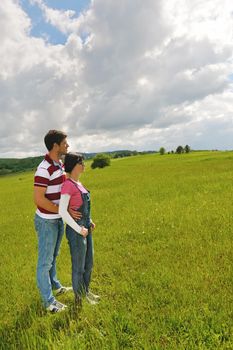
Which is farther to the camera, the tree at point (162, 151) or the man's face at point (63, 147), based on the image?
the tree at point (162, 151)

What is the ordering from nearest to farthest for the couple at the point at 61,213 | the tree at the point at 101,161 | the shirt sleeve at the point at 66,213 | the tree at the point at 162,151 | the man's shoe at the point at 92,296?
the shirt sleeve at the point at 66,213 → the couple at the point at 61,213 → the man's shoe at the point at 92,296 → the tree at the point at 101,161 → the tree at the point at 162,151

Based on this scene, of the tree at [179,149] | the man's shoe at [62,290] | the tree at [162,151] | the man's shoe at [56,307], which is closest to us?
the man's shoe at [56,307]

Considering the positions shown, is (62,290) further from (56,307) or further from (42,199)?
(42,199)

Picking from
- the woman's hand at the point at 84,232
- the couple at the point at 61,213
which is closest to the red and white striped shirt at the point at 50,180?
the couple at the point at 61,213

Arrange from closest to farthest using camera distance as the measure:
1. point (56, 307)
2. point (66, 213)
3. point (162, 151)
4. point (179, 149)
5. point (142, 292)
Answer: point (66, 213), point (56, 307), point (142, 292), point (179, 149), point (162, 151)

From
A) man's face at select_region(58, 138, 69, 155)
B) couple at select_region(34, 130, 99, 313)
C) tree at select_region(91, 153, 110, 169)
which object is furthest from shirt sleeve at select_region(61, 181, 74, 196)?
tree at select_region(91, 153, 110, 169)

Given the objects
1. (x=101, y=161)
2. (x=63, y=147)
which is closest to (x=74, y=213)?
(x=63, y=147)

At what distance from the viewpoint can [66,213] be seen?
Result: 5582 millimetres

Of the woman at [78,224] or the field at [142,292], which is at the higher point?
the woman at [78,224]

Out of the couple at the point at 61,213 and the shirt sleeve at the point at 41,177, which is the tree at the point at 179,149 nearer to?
the couple at the point at 61,213

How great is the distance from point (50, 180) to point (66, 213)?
66cm

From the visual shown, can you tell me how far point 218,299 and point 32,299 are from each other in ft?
11.3

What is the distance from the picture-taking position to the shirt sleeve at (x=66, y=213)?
557 cm

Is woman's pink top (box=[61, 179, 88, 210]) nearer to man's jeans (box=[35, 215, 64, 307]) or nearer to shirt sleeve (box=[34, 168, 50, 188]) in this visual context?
shirt sleeve (box=[34, 168, 50, 188])
